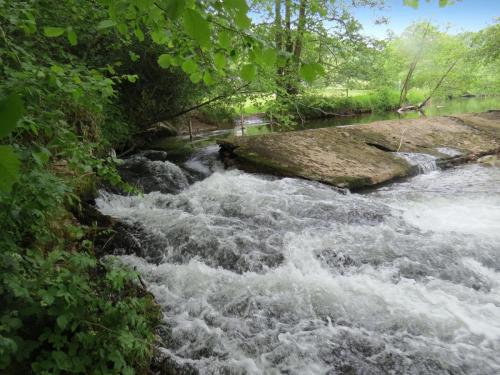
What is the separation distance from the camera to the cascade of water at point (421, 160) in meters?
8.12

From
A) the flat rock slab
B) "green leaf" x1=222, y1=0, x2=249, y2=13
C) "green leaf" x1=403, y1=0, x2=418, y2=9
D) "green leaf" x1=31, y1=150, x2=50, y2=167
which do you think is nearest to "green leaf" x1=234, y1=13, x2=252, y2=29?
"green leaf" x1=222, y1=0, x2=249, y2=13

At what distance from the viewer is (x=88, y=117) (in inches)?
206

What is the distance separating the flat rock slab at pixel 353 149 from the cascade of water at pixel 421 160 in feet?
0.67

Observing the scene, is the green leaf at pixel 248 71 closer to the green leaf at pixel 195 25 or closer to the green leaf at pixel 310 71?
the green leaf at pixel 310 71

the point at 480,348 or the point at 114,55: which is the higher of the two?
the point at 114,55

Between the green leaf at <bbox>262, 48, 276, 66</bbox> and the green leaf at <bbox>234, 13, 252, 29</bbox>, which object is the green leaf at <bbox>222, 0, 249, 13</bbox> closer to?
the green leaf at <bbox>234, 13, 252, 29</bbox>

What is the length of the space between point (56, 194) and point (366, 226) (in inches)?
151

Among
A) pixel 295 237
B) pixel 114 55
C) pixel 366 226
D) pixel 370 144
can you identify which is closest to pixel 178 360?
pixel 295 237

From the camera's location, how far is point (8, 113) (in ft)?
2.26

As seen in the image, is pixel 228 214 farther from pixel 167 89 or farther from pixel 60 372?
pixel 167 89

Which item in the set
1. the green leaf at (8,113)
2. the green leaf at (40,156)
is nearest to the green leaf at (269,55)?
the green leaf at (8,113)

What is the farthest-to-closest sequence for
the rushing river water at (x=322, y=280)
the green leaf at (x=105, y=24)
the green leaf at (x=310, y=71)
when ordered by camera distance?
the rushing river water at (x=322, y=280)
the green leaf at (x=105, y=24)
the green leaf at (x=310, y=71)

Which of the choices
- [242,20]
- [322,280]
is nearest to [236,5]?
[242,20]

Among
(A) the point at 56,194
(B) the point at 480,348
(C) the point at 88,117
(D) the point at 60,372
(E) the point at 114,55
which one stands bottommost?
Result: (B) the point at 480,348
